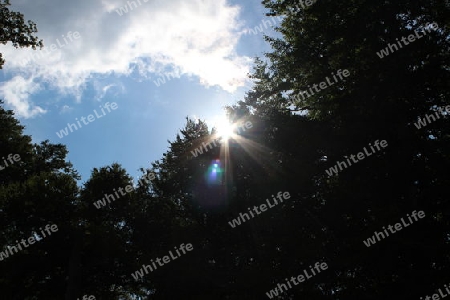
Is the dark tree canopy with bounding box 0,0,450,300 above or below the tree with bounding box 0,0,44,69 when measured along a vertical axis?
below

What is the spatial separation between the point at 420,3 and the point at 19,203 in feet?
89.6

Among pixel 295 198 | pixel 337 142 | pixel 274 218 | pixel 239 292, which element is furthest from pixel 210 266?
pixel 337 142

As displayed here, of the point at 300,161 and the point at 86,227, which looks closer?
the point at 300,161

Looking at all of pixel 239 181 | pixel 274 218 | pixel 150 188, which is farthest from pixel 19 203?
pixel 274 218

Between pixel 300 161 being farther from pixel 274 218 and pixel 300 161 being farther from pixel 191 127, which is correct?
pixel 191 127

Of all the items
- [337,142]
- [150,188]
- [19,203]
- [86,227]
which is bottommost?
[337,142]

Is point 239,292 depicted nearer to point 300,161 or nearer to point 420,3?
point 300,161

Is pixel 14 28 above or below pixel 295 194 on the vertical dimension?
above

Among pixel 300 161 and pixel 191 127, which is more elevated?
pixel 191 127

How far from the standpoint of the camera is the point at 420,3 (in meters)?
15.7

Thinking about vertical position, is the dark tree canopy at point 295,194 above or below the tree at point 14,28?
below

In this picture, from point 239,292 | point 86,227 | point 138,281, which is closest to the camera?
point 239,292

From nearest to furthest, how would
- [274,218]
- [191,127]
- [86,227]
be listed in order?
[274,218] → [86,227] → [191,127]

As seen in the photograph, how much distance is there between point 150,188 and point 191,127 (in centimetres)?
635
